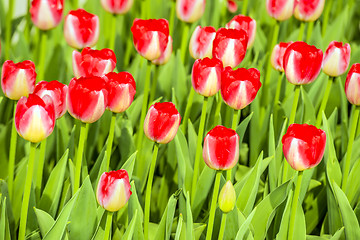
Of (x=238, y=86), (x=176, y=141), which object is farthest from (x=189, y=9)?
(x=238, y=86)

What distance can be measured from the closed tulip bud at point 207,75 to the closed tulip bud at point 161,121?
0.40 ft

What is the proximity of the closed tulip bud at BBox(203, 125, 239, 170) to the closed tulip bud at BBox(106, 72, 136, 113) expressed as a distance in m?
0.20

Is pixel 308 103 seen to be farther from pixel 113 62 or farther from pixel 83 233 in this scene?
pixel 83 233

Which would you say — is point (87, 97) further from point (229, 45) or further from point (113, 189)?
point (229, 45)

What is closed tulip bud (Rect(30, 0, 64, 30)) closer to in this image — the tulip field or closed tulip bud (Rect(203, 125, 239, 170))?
the tulip field

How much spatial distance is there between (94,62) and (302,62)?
47 cm

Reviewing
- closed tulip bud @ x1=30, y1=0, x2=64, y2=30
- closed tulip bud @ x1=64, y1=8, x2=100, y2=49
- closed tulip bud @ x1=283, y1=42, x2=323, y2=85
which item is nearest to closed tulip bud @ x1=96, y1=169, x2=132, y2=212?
closed tulip bud @ x1=283, y1=42, x2=323, y2=85

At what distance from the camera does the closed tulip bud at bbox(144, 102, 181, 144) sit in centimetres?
131

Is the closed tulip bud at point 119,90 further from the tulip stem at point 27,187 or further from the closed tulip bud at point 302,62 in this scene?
the closed tulip bud at point 302,62

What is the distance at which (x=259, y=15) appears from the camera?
279cm


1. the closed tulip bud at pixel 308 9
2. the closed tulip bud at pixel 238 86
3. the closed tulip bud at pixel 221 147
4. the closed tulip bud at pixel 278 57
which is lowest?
the closed tulip bud at pixel 221 147

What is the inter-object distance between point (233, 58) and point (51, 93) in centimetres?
45

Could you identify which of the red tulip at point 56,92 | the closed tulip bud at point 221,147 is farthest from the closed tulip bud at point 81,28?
the closed tulip bud at point 221,147

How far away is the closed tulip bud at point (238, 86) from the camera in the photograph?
1.34 metres
